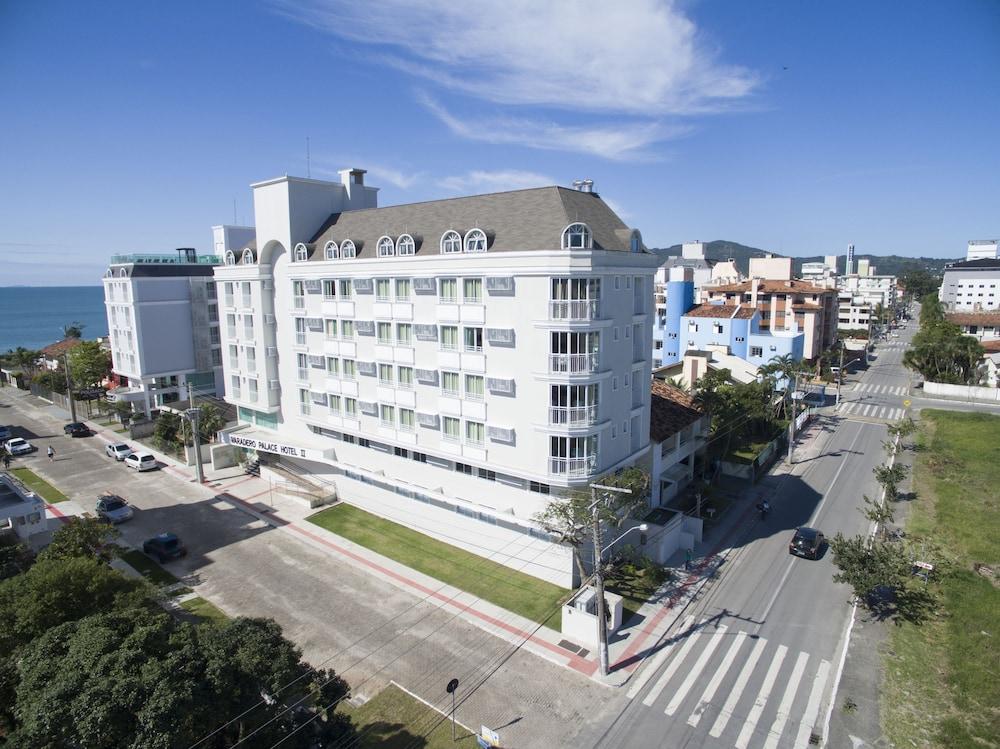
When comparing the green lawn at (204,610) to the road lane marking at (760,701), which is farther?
the green lawn at (204,610)

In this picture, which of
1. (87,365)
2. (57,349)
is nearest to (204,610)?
(87,365)

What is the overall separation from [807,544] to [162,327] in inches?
2986

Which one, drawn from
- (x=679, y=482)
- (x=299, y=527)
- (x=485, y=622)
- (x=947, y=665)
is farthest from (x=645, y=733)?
(x=299, y=527)

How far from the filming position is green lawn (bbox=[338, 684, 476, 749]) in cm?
2373

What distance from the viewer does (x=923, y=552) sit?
38406 millimetres

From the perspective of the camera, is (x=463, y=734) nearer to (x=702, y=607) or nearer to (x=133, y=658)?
(x=133, y=658)

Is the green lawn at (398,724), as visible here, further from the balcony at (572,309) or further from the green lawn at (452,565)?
the balcony at (572,309)

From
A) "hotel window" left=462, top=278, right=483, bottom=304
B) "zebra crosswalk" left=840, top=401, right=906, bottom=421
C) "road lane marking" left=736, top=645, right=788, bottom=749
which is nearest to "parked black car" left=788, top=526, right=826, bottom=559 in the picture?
"road lane marking" left=736, top=645, right=788, bottom=749

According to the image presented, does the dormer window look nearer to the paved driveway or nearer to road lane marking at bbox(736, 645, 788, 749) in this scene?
the paved driveway

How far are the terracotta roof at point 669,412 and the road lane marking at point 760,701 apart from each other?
55.0ft

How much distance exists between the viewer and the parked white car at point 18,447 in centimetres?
6262

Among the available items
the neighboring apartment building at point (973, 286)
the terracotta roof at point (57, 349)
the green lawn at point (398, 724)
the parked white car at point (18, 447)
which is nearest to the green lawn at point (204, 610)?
the green lawn at point (398, 724)

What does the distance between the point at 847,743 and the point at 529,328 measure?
2503 centimetres

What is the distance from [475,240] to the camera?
3803 centimetres
